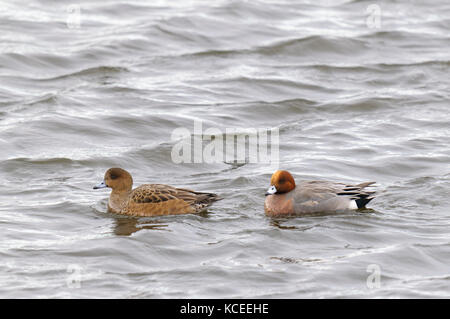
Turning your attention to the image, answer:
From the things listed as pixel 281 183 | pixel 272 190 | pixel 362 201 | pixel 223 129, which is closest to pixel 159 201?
pixel 272 190

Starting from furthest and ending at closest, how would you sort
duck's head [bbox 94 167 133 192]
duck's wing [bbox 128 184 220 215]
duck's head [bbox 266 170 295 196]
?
1. duck's head [bbox 94 167 133 192]
2. duck's head [bbox 266 170 295 196]
3. duck's wing [bbox 128 184 220 215]

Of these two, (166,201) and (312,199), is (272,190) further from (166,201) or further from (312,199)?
(166,201)

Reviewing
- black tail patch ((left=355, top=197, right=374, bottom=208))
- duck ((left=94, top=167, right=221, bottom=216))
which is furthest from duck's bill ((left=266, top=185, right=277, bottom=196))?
black tail patch ((left=355, top=197, right=374, bottom=208))

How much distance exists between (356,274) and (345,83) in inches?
349

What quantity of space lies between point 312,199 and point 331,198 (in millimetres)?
217

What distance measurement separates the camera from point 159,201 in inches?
400

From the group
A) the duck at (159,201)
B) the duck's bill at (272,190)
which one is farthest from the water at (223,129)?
the duck's bill at (272,190)

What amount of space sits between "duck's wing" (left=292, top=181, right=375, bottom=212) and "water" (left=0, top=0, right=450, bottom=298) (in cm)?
17

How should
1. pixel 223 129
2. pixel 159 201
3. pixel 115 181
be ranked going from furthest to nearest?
pixel 223 129 → pixel 115 181 → pixel 159 201

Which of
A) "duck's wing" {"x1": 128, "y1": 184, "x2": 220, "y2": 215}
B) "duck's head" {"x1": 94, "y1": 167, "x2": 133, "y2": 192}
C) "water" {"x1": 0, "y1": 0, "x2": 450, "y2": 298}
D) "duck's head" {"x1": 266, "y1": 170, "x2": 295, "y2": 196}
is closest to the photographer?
"water" {"x1": 0, "y1": 0, "x2": 450, "y2": 298}

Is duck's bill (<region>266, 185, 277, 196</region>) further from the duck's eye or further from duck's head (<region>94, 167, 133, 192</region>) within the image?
duck's head (<region>94, 167, 133, 192</region>)

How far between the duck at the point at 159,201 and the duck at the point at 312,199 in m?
0.67

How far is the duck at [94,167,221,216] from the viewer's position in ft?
33.4
